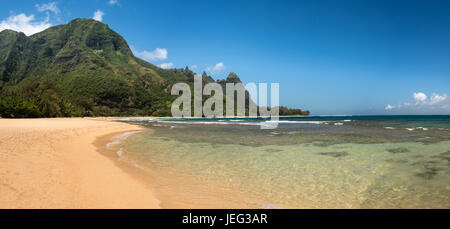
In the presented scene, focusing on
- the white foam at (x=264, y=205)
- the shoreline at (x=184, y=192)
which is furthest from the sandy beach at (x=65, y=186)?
the white foam at (x=264, y=205)

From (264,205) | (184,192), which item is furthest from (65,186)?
(264,205)

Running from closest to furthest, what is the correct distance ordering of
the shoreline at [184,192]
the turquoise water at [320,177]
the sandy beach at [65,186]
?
the sandy beach at [65,186], the shoreline at [184,192], the turquoise water at [320,177]

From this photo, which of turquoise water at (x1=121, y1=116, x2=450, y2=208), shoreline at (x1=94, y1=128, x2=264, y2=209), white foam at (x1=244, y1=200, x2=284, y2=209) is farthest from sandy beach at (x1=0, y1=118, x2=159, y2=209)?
white foam at (x1=244, y1=200, x2=284, y2=209)

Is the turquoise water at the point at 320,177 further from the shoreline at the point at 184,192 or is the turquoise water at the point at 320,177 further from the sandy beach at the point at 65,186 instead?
the sandy beach at the point at 65,186

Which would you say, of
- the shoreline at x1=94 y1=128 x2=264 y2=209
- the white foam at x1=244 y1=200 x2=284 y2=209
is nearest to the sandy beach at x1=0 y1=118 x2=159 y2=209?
the shoreline at x1=94 y1=128 x2=264 y2=209

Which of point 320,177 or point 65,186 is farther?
point 320,177

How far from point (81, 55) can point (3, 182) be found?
9093 inches

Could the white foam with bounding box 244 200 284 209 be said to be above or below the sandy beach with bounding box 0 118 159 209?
below

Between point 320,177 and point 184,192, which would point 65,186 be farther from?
point 320,177

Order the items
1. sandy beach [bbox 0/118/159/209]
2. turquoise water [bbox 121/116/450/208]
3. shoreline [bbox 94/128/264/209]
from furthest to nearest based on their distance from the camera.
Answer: turquoise water [bbox 121/116/450/208] < shoreline [bbox 94/128/264/209] < sandy beach [bbox 0/118/159/209]

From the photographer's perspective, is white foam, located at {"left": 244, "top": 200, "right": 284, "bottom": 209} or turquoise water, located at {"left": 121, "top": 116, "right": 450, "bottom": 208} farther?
turquoise water, located at {"left": 121, "top": 116, "right": 450, "bottom": 208}

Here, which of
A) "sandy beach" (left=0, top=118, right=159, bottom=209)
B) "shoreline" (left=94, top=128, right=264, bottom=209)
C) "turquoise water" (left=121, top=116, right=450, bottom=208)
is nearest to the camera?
"sandy beach" (left=0, top=118, right=159, bottom=209)

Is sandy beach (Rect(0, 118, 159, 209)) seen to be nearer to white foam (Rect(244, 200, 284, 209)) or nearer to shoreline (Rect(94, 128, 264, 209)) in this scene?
shoreline (Rect(94, 128, 264, 209))
